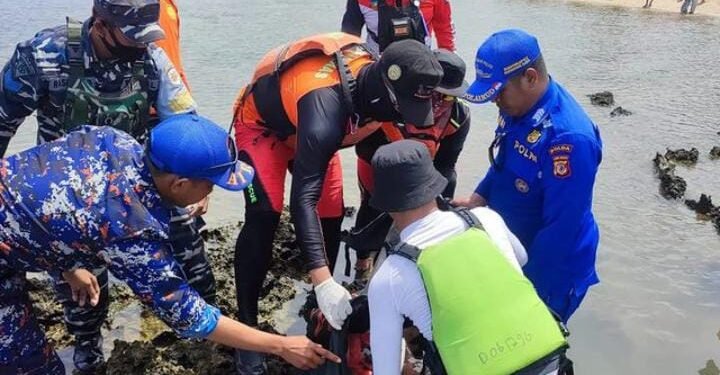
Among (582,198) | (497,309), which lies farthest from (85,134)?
(582,198)

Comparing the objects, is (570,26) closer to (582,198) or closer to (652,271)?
→ (652,271)

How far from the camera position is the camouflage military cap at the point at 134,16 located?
9.07 ft

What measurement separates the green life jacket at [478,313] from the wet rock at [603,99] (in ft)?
24.9

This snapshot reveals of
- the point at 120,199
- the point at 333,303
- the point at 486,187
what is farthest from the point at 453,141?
Answer: the point at 120,199

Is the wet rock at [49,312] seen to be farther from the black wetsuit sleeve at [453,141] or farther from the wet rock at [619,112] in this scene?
the wet rock at [619,112]

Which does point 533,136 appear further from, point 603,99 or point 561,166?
point 603,99

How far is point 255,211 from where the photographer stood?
3.34 metres

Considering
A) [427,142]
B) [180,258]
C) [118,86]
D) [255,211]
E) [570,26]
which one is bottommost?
[570,26]

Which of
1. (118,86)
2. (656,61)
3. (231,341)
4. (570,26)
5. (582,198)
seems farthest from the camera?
(570,26)

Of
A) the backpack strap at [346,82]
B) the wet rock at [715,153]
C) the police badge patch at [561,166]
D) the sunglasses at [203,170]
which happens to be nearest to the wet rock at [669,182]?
the wet rock at [715,153]

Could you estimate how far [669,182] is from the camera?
630 cm

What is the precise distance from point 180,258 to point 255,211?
504 millimetres

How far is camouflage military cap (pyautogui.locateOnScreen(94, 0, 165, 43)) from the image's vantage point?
2764mm

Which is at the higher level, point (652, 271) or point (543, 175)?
point (543, 175)
